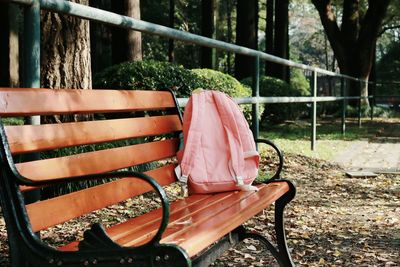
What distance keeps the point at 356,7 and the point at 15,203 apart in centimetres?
2118

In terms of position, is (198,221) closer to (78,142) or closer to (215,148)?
(78,142)

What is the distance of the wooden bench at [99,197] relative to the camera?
6.33 ft

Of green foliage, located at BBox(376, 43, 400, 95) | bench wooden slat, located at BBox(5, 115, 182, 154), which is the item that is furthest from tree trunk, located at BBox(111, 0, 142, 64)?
green foliage, located at BBox(376, 43, 400, 95)

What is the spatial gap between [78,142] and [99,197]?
9.0 inches

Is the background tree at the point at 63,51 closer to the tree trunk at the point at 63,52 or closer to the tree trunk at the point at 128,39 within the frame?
the tree trunk at the point at 63,52

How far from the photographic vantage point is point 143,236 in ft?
7.03

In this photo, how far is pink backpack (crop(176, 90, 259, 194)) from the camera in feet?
10.6

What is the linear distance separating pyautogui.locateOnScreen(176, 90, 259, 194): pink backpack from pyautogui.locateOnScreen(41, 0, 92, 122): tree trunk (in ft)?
7.41

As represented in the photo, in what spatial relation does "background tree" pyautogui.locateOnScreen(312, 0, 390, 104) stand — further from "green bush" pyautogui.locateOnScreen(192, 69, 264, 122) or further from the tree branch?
"green bush" pyautogui.locateOnScreen(192, 69, 264, 122)

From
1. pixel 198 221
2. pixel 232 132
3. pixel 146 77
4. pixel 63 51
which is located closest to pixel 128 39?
pixel 146 77

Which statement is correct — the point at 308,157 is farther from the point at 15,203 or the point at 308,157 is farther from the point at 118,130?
the point at 15,203

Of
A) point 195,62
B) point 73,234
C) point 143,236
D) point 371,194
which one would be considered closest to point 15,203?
point 143,236

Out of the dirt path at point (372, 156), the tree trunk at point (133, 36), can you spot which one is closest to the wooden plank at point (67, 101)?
the dirt path at point (372, 156)

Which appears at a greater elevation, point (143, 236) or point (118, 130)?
point (118, 130)
